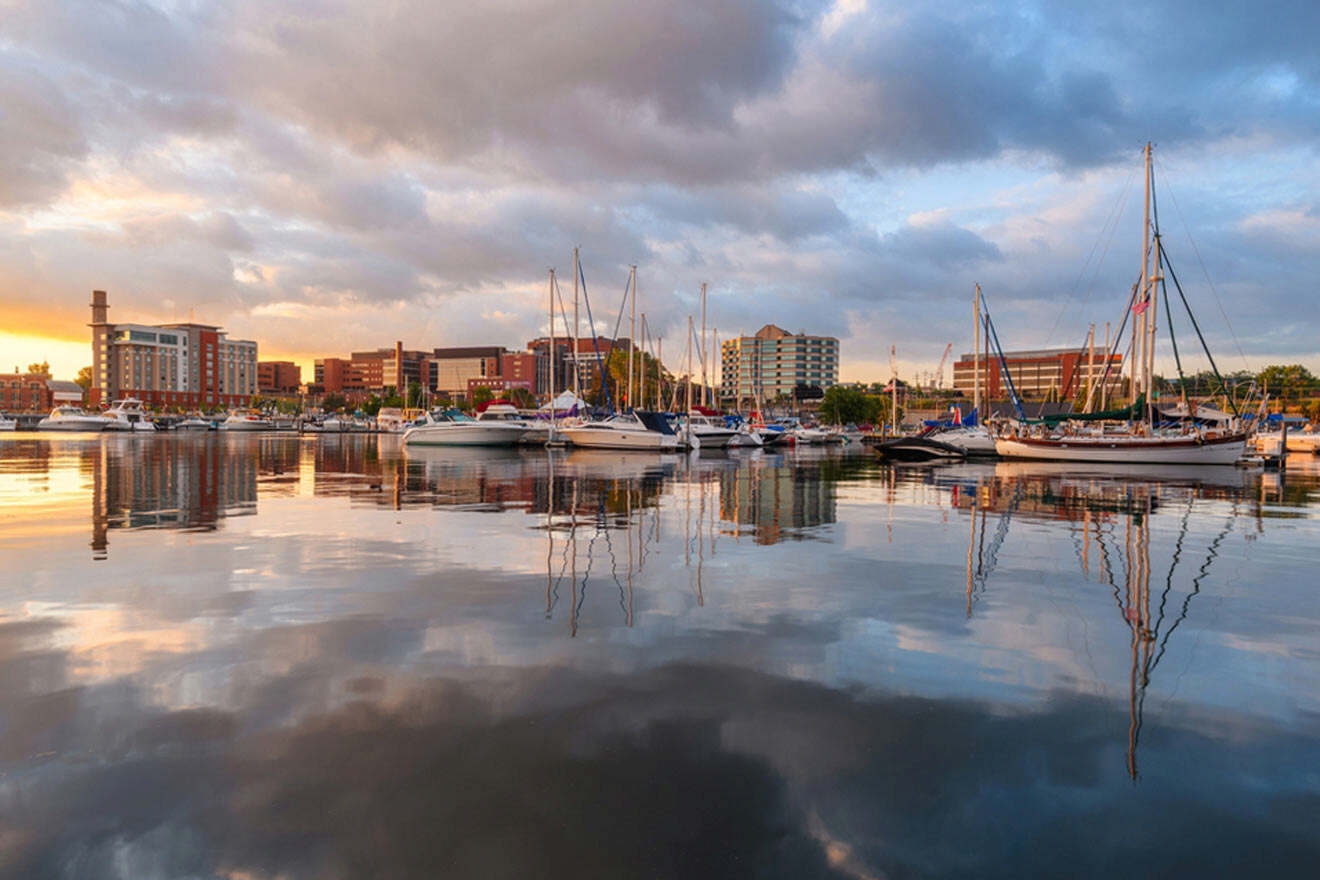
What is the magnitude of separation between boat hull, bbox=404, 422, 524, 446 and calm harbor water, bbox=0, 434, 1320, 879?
48.6m

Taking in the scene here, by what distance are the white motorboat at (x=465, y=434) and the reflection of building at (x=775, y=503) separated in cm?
3207

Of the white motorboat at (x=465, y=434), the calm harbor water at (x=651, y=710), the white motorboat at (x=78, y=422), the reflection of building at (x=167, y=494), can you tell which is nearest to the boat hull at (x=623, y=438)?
the white motorboat at (x=465, y=434)

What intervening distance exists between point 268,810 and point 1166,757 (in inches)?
193

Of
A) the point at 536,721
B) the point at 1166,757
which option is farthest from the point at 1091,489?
the point at 536,721

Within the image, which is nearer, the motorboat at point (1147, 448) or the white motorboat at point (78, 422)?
the motorboat at point (1147, 448)

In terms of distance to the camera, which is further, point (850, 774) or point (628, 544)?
point (628, 544)

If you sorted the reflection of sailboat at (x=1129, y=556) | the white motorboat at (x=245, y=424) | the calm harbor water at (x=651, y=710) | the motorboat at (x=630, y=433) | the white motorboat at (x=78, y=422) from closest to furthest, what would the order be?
the calm harbor water at (x=651, y=710) → the reflection of sailboat at (x=1129, y=556) → the motorboat at (x=630, y=433) → the white motorboat at (x=78, y=422) → the white motorboat at (x=245, y=424)

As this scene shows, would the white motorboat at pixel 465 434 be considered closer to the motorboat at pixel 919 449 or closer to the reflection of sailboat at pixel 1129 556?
the motorboat at pixel 919 449

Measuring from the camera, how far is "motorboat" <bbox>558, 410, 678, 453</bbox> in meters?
51.2

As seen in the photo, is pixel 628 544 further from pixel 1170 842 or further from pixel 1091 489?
pixel 1091 489

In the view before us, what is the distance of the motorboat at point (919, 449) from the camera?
49.6 meters

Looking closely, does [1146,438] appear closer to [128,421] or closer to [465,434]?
[465,434]

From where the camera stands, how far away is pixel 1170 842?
3648mm

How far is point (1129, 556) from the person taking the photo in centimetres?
1170
